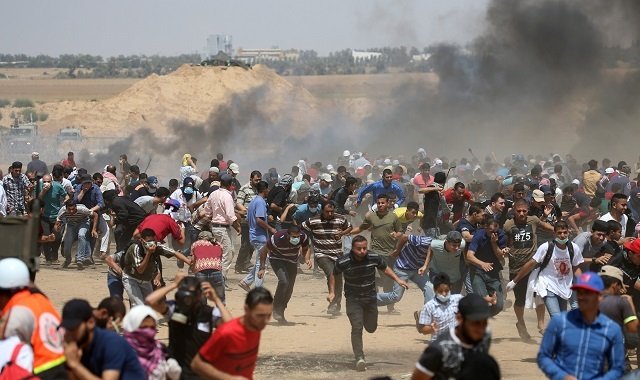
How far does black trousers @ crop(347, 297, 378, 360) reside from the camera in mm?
11750

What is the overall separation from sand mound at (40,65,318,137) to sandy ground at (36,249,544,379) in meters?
31.5

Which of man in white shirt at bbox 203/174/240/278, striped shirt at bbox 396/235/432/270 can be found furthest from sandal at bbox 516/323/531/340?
man in white shirt at bbox 203/174/240/278

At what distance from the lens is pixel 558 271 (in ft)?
40.9

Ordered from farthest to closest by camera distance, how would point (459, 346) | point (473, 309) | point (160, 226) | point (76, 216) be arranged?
point (76, 216) < point (160, 226) < point (473, 309) < point (459, 346)

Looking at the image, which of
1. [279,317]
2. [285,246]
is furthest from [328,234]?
[279,317]

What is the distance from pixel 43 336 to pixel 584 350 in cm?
293

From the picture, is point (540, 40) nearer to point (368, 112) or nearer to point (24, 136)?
point (368, 112)

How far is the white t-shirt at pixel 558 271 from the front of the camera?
12.4 meters

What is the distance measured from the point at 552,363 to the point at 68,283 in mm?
11419

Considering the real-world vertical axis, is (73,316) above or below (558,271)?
above

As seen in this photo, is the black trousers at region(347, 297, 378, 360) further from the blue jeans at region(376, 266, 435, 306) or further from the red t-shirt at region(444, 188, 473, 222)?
the red t-shirt at region(444, 188, 473, 222)

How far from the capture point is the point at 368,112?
55.2m

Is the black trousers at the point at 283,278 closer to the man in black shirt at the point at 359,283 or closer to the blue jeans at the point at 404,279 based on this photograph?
the blue jeans at the point at 404,279

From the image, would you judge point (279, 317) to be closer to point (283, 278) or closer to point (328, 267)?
point (283, 278)
